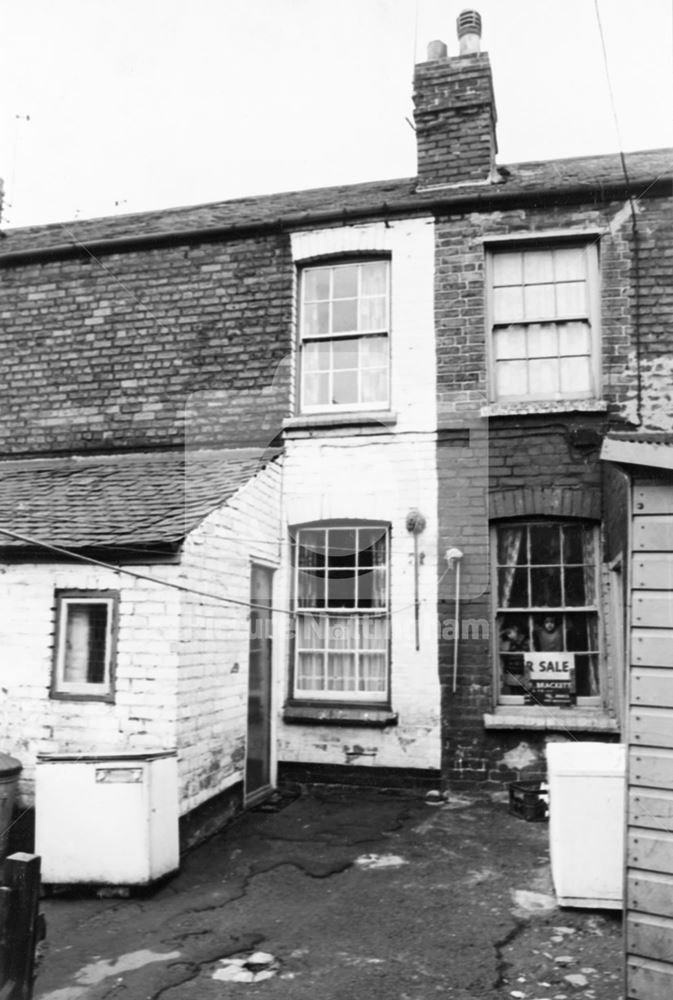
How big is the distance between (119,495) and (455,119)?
622 cm

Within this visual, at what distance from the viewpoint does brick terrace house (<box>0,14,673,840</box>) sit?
830 centimetres

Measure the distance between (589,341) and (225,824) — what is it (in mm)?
6460

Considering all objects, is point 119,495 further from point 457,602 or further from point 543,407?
point 543,407

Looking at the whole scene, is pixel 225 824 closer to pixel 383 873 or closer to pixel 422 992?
pixel 383 873

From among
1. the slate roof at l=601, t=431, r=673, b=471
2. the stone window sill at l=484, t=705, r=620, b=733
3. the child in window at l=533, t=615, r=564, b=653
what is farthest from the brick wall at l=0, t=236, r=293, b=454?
the slate roof at l=601, t=431, r=673, b=471

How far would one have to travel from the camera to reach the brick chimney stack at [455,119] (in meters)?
9.53

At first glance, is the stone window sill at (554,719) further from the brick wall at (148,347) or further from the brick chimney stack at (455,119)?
the brick chimney stack at (455,119)

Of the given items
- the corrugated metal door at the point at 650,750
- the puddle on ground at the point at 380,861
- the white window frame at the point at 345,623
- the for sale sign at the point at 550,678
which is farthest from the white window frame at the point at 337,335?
the corrugated metal door at the point at 650,750

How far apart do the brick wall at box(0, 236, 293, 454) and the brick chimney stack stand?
84.8 inches

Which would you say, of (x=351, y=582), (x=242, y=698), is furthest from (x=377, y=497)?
(x=242, y=698)

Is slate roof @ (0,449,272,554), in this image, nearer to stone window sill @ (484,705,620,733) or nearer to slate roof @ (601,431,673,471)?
slate roof @ (601,431,673,471)

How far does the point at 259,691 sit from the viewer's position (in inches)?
339

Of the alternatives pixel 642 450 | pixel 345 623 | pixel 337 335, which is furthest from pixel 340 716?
pixel 642 450

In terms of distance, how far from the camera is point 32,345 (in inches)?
405
